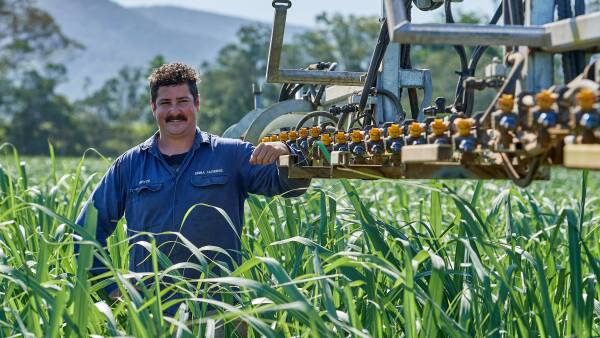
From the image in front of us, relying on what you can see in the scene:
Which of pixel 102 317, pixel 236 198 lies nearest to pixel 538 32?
pixel 102 317

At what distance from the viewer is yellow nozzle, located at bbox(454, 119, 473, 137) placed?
1992 mm

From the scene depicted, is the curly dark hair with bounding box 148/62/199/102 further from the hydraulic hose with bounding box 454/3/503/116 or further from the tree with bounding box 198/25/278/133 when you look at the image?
the tree with bounding box 198/25/278/133

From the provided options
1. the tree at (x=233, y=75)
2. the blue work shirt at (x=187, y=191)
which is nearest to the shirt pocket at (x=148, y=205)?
the blue work shirt at (x=187, y=191)

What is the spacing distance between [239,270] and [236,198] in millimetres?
1308

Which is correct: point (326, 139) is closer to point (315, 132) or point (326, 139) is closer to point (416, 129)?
point (315, 132)

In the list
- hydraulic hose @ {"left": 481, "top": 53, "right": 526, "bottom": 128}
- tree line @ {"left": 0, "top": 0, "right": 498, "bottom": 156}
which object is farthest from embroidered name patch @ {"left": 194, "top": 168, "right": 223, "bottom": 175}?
tree line @ {"left": 0, "top": 0, "right": 498, "bottom": 156}

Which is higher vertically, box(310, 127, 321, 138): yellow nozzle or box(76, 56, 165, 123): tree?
box(310, 127, 321, 138): yellow nozzle

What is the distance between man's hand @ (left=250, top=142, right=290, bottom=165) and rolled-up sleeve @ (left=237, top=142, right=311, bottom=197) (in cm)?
29

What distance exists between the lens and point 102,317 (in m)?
2.55

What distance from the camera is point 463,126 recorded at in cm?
199

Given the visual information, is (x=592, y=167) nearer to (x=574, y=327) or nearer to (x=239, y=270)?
(x=574, y=327)

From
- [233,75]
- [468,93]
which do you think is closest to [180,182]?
[468,93]

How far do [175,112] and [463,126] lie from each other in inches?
74.0

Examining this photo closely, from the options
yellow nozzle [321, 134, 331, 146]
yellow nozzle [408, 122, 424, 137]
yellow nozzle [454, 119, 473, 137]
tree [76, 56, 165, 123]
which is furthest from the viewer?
tree [76, 56, 165, 123]
